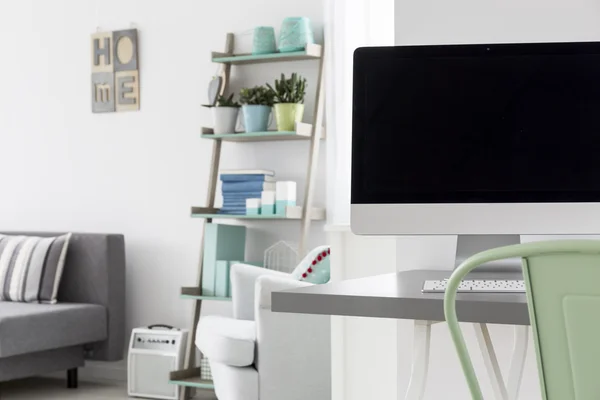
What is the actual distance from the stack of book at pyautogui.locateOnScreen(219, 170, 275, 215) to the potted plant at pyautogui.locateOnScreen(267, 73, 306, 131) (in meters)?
0.27

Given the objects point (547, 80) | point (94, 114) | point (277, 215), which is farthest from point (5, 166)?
point (547, 80)

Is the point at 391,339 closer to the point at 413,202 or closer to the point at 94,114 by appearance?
the point at 413,202

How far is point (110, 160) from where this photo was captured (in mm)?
5723

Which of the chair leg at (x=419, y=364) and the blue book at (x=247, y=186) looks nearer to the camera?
the chair leg at (x=419, y=364)

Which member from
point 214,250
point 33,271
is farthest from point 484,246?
point 33,271

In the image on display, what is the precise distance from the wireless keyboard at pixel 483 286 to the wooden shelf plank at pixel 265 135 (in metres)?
2.84

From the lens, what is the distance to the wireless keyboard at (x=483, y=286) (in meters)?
1.91

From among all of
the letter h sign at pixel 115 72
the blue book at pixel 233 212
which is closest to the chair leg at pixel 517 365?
the blue book at pixel 233 212

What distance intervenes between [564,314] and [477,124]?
3.06 feet

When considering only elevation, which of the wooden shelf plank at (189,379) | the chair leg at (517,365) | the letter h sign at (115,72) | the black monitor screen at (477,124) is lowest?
the wooden shelf plank at (189,379)

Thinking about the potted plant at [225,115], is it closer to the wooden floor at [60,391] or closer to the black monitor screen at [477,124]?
the wooden floor at [60,391]

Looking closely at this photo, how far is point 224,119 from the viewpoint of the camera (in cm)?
505

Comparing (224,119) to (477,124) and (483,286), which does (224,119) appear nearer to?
(477,124)

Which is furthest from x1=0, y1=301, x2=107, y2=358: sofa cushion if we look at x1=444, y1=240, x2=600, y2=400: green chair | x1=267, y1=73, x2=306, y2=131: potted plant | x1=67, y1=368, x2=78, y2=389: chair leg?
x1=444, y1=240, x2=600, y2=400: green chair
